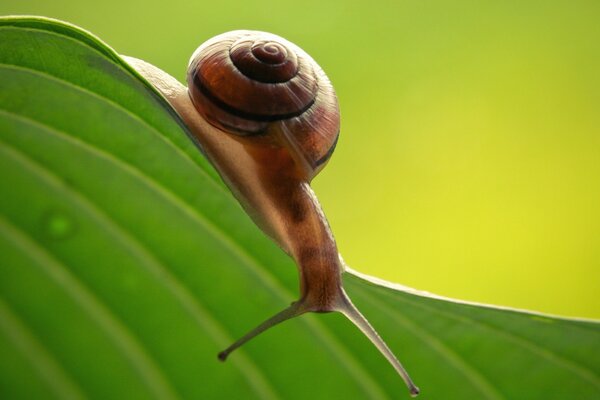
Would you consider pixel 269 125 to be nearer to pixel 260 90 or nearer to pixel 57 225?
pixel 260 90

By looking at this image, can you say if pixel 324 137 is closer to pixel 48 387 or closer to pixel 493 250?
pixel 48 387

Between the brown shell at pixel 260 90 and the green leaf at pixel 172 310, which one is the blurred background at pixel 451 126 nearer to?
the brown shell at pixel 260 90

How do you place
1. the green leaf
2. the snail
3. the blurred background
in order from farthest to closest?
the blurred background < the snail < the green leaf

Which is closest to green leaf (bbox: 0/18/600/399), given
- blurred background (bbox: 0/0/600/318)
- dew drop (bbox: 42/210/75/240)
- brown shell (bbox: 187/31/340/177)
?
dew drop (bbox: 42/210/75/240)

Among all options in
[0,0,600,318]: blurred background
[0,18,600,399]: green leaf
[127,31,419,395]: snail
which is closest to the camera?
[0,18,600,399]: green leaf

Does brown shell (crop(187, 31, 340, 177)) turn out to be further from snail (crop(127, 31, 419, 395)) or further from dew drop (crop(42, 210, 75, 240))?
dew drop (crop(42, 210, 75, 240))

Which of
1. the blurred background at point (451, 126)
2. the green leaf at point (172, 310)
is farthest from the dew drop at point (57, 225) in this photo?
the blurred background at point (451, 126)

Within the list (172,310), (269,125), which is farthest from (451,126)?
(172,310)

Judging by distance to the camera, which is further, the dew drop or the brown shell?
the brown shell
